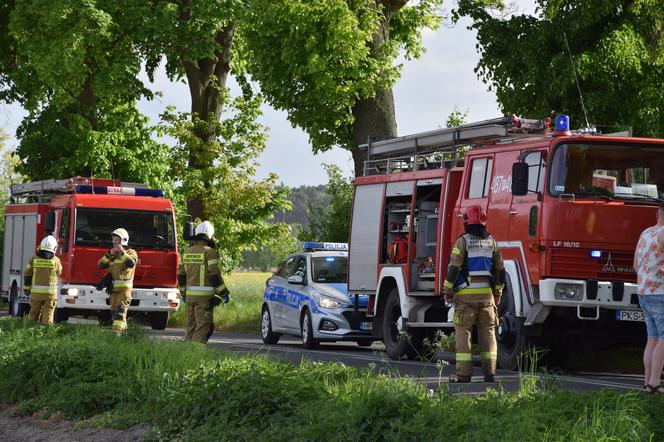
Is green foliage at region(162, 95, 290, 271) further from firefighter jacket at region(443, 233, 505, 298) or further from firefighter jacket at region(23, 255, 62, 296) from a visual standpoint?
firefighter jacket at region(443, 233, 505, 298)

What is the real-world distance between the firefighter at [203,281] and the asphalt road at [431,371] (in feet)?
1.61

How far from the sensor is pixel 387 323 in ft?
63.1

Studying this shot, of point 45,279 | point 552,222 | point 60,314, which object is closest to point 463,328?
point 552,222

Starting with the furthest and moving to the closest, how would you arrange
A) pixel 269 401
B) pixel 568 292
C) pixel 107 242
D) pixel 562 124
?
pixel 107 242 → pixel 562 124 → pixel 568 292 → pixel 269 401

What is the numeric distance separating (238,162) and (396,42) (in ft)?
23.5

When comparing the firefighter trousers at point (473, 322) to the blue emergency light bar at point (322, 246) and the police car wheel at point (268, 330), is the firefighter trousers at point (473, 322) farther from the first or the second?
the police car wheel at point (268, 330)

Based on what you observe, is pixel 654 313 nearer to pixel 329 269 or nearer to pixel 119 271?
pixel 119 271

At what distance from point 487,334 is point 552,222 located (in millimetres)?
2188

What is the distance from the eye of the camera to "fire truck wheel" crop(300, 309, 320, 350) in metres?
21.4

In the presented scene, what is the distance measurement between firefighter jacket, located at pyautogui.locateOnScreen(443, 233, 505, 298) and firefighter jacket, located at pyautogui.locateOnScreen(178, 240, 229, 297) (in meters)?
3.95

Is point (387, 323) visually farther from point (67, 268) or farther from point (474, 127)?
point (67, 268)

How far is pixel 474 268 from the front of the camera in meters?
13.8

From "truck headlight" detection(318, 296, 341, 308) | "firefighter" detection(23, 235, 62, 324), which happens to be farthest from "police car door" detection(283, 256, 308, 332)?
"firefighter" detection(23, 235, 62, 324)

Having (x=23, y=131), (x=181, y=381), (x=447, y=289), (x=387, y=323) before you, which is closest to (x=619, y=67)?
(x=387, y=323)
